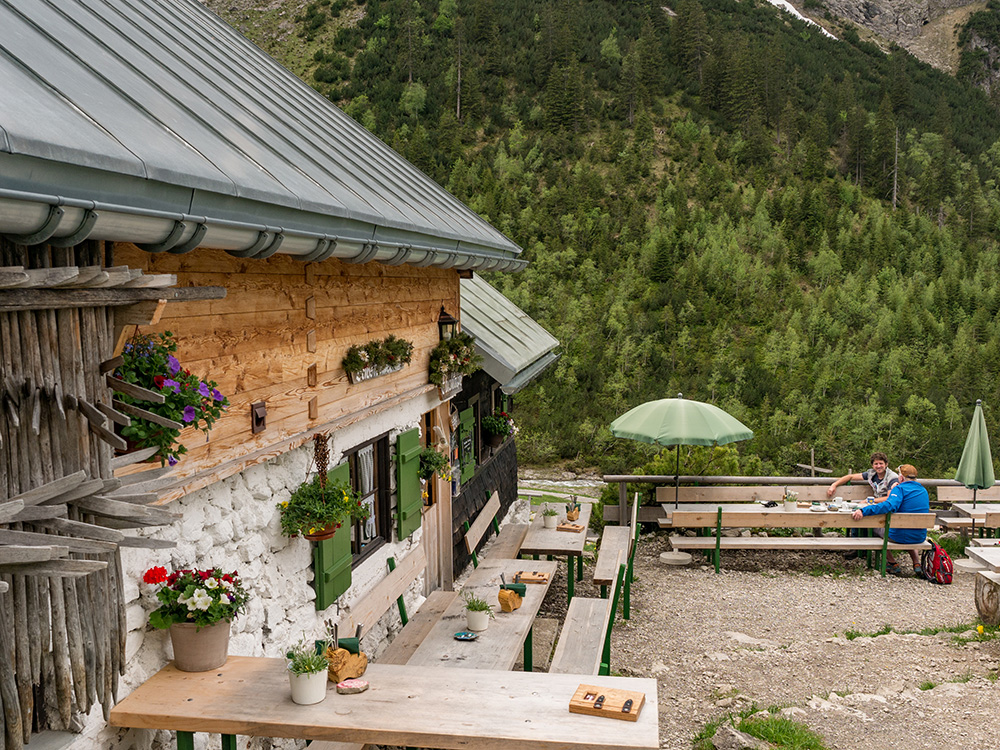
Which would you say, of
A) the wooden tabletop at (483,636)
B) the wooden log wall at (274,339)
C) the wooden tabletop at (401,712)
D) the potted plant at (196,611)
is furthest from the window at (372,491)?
the wooden tabletop at (401,712)

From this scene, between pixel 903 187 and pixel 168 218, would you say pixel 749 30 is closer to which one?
pixel 903 187

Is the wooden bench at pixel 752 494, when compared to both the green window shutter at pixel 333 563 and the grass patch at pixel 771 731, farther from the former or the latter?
the green window shutter at pixel 333 563

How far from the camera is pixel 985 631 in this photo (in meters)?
7.84

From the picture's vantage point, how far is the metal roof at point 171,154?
7.55 feet

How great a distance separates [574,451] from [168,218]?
57.6 ft

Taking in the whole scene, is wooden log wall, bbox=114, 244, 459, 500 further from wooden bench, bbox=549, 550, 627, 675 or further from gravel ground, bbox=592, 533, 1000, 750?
gravel ground, bbox=592, 533, 1000, 750

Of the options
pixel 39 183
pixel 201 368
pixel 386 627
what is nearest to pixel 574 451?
pixel 386 627

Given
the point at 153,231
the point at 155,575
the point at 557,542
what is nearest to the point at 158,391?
the point at 153,231

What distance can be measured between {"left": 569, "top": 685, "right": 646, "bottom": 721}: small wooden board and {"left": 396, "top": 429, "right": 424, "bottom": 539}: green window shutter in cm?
337

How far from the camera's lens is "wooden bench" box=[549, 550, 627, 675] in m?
5.99

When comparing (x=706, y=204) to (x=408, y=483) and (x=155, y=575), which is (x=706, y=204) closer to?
(x=408, y=483)

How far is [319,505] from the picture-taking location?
5.01 meters

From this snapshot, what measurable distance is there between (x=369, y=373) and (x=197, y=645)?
2.48 m

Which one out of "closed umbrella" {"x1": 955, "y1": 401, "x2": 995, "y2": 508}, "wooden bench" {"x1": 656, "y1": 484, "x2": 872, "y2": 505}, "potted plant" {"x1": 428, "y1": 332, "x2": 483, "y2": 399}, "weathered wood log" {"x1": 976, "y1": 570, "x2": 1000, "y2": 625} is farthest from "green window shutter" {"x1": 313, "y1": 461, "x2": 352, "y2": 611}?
"closed umbrella" {"x1": 955, "y1": 401, "x2": 995, "y2": 508}
